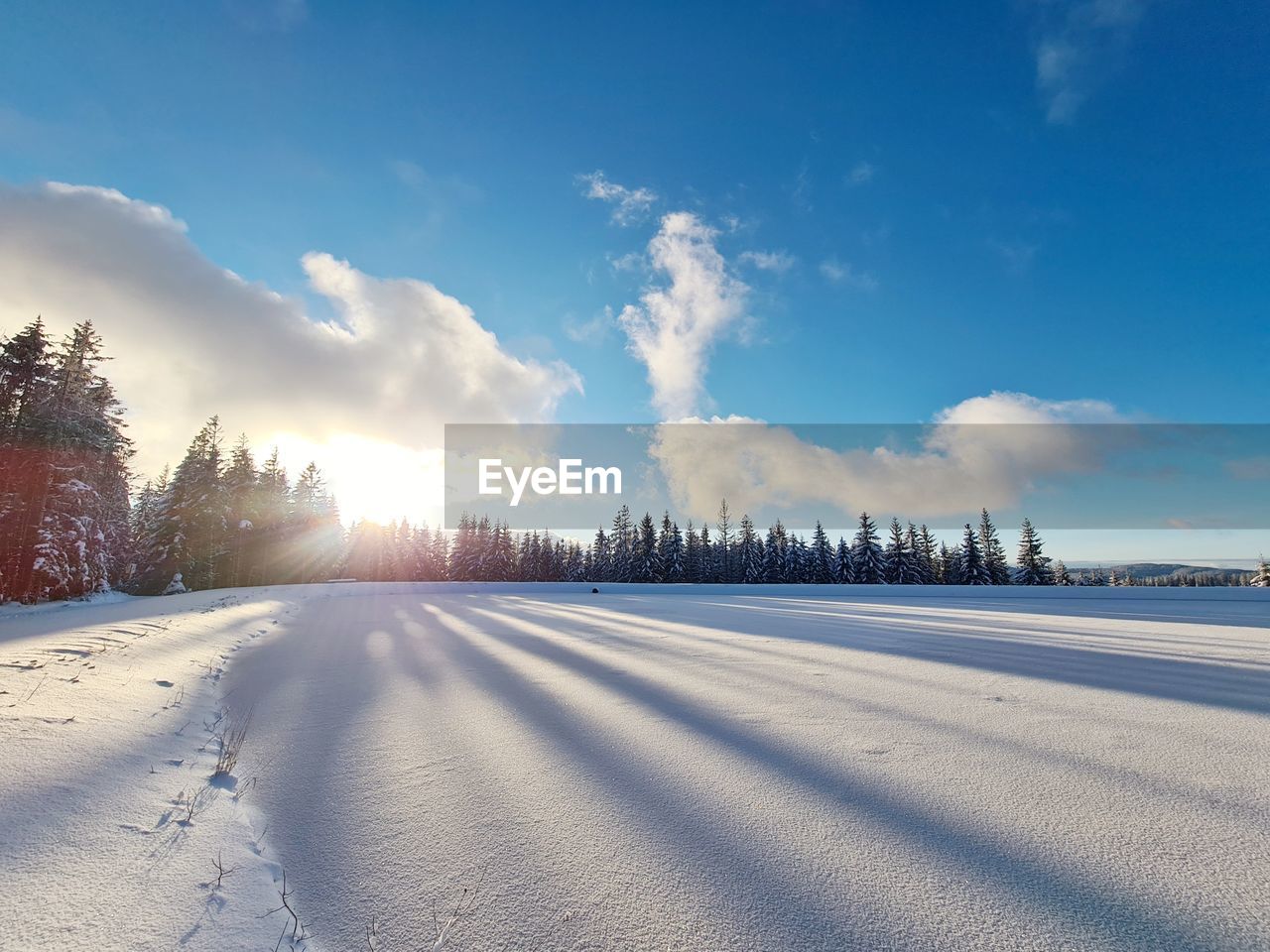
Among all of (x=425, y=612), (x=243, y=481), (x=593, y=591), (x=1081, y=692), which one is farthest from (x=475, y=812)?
(x=243, y=481)

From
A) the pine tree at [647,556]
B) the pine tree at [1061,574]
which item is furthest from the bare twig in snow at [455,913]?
the pine tree at [1061,574]

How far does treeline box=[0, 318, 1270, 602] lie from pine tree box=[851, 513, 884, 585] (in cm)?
11

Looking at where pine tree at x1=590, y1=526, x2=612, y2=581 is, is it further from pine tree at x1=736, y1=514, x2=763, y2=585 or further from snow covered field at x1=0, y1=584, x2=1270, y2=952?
snow covered field at x1=0, y1=584, x2=1270, y2=952

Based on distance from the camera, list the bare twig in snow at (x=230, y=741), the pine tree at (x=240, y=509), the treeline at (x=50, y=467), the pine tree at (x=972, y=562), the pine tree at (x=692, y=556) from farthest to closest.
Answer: the pine tree at (x=692, y=556) < the pine tree at (x=972, y=562) < the pine tree at (x=240, y=509) < the treeline at (x=50, y=467) < the bare twig in snow at (x=230, y=741)

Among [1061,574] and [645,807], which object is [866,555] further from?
[645,807]

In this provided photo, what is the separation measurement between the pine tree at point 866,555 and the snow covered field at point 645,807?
38850mm

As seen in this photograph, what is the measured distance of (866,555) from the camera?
41.7 meters

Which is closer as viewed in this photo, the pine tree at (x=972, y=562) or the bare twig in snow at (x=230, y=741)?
the bare twig in snow at (x=230, y=741)

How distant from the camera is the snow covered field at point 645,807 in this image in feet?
5.25

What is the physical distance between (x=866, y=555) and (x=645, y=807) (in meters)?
44.1

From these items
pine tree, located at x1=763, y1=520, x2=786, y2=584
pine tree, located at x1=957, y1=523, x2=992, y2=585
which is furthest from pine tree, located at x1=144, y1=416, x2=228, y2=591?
pine tree, located at x1=957, y1=523, x2=992, y2=585

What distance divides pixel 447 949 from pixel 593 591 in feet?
79.0

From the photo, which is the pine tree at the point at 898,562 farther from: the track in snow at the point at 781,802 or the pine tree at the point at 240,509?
the pine tree at the point at 240,509

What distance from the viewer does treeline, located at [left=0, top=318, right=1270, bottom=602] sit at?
58.5 feet
